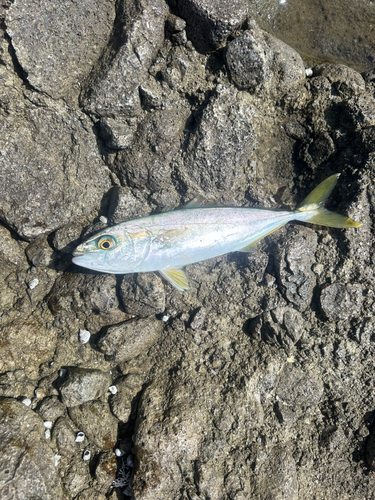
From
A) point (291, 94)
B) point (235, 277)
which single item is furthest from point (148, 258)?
point (291, 94)

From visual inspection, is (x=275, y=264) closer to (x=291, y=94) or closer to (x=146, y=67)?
(x=291, y=94)

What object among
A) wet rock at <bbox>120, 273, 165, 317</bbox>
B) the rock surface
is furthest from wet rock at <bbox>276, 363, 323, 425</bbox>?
wet rock at <bbox>120, 273, 165, 317</bbox>

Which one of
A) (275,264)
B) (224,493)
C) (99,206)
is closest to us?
(224,493)

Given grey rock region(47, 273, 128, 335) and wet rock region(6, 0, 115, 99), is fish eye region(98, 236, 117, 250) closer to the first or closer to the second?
grey rock region(47, 273, 128, 335)

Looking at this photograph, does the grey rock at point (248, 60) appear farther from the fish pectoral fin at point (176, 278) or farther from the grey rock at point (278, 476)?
the grey rock at point (278, 476)

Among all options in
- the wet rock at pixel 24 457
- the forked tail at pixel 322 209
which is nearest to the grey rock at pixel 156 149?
the forked tail at pixel 322 209

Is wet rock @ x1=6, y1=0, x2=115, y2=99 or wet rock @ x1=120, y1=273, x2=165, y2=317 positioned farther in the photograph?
wet rock @ x1=120, y1=273, x2=165, y2=317

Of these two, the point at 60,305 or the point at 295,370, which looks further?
the point at 60,305
